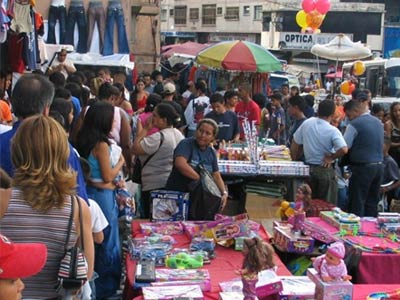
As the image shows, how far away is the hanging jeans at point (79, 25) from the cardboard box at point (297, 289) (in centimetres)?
1232

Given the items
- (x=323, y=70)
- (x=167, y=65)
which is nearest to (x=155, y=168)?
(x=167, y=65)

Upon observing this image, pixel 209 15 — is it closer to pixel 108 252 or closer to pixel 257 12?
pixel 257 12

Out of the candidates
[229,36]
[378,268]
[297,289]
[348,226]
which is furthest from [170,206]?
[229,36]

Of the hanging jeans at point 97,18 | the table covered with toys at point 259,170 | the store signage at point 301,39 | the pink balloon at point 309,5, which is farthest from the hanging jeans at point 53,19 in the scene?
the store signage at point 301,39

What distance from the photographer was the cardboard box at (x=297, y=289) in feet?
11.9

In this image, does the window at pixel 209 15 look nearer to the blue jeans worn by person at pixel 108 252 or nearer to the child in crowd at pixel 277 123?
the child in crowd at pixel 277 123

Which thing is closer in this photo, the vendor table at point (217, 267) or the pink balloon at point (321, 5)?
the vendor table at point (217, 267)

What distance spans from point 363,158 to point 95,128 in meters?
3.44

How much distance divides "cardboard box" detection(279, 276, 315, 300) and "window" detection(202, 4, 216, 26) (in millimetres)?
49090

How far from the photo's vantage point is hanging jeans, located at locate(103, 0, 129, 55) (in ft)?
51.7

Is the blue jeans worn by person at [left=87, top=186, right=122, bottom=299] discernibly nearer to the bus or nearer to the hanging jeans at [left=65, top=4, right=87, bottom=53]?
the hanging jeans at [left=65, top=4, right=87, bottom=53]

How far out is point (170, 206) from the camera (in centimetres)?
542

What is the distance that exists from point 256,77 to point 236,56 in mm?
2592

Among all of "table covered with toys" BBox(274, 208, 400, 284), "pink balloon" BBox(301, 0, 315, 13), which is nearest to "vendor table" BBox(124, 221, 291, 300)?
"table covered with toys" BBox(274, 208, 400, 284)
